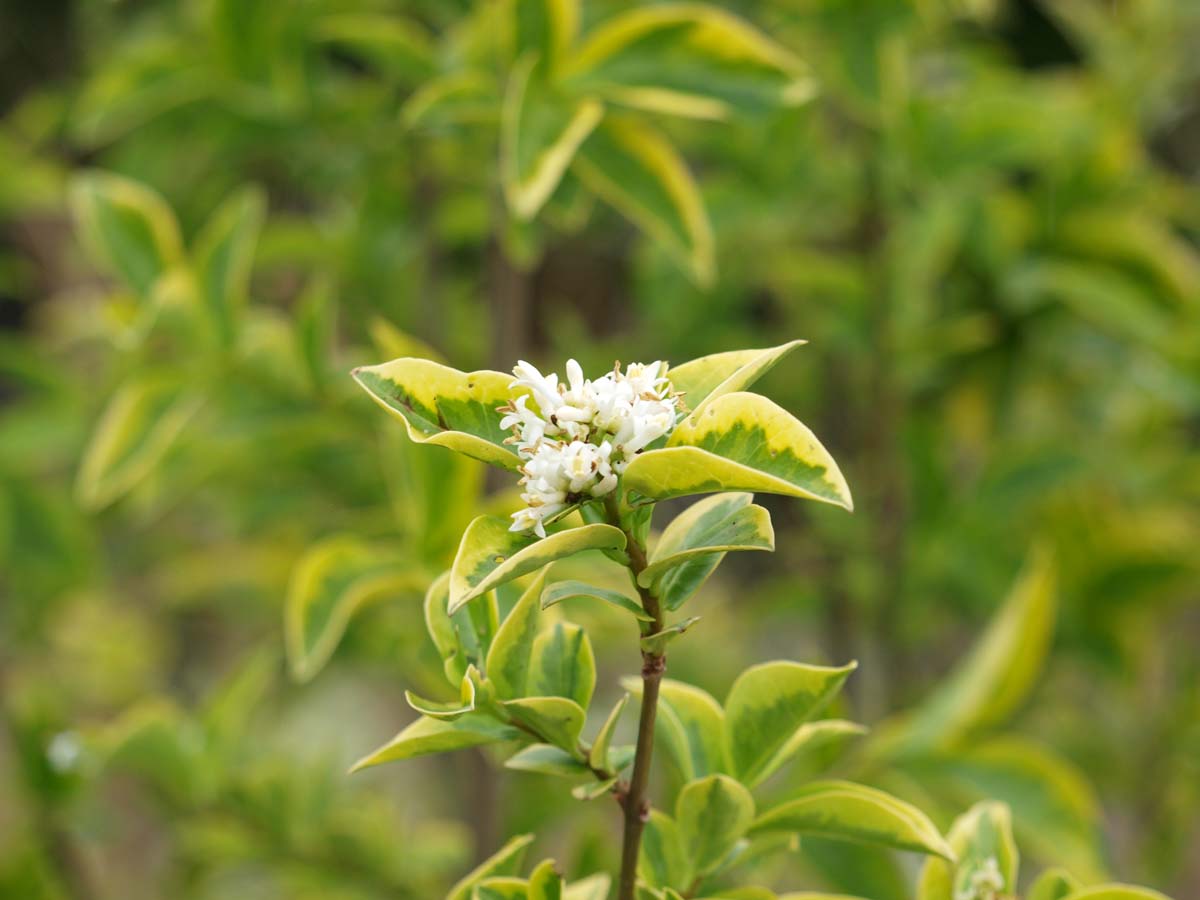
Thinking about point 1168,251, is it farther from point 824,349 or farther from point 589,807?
point 589,807

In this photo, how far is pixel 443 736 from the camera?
0.86 feet

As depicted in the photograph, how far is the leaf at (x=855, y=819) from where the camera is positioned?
27cm

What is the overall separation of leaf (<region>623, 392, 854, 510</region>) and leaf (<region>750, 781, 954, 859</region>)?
95 mm

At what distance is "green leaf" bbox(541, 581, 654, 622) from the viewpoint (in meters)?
0.23

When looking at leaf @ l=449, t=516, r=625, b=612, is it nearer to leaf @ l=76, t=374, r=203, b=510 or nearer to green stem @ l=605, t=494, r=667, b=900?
green stem @ l=605, t=494, r=667, b=900

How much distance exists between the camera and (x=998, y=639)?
540 mm

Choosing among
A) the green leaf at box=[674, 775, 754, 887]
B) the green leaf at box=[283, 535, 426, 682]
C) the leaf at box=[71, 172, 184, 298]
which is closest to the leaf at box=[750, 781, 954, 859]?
the green leaf at box=[674, 775, 754, 887]

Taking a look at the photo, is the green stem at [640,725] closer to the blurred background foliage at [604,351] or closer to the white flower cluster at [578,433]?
the white flower cluster at [578,433]

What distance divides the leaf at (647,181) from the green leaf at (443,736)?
Result: 0.84 ft

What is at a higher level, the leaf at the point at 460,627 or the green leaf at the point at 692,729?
the leaf at the point at 460,627

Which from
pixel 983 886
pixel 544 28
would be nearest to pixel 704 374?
pixel 983 886

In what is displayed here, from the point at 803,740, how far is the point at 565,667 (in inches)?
2.6

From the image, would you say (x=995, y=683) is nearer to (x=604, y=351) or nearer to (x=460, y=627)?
(x=460, y=627)

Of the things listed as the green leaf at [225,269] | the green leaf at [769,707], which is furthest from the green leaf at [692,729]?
the green leaf at [225,269]
